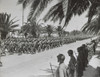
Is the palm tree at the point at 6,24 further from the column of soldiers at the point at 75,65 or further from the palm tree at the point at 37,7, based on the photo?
the column of soldiers at the point at 75,65

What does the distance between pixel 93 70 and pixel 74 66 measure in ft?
3.54

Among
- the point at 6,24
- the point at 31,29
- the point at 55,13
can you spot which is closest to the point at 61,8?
the point at 55,13

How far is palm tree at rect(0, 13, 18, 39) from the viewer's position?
2545mm

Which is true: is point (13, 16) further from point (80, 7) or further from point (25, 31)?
point (80, 7)

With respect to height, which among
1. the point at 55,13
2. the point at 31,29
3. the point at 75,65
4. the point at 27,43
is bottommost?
the point at 75,65

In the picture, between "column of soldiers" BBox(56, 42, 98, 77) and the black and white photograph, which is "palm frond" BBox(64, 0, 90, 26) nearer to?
the black and white photograph

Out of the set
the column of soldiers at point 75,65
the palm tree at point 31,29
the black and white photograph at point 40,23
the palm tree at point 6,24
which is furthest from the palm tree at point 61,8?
the column of soldiers at point 75,65

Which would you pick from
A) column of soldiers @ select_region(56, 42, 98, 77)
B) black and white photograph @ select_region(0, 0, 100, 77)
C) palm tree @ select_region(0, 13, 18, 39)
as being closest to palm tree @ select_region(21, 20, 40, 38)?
black and white photograph @ select_region(0, 0, 100, 77)

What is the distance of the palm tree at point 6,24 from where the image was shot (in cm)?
254

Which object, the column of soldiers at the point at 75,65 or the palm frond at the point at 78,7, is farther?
the palm frond at the point at 78,7

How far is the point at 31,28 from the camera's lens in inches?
114

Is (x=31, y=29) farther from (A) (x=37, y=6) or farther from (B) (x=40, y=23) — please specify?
(A) (x=37, y=6)

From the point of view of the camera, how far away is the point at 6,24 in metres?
2.65

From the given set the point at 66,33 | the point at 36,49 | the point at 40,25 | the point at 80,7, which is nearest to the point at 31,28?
the point at 40,25
